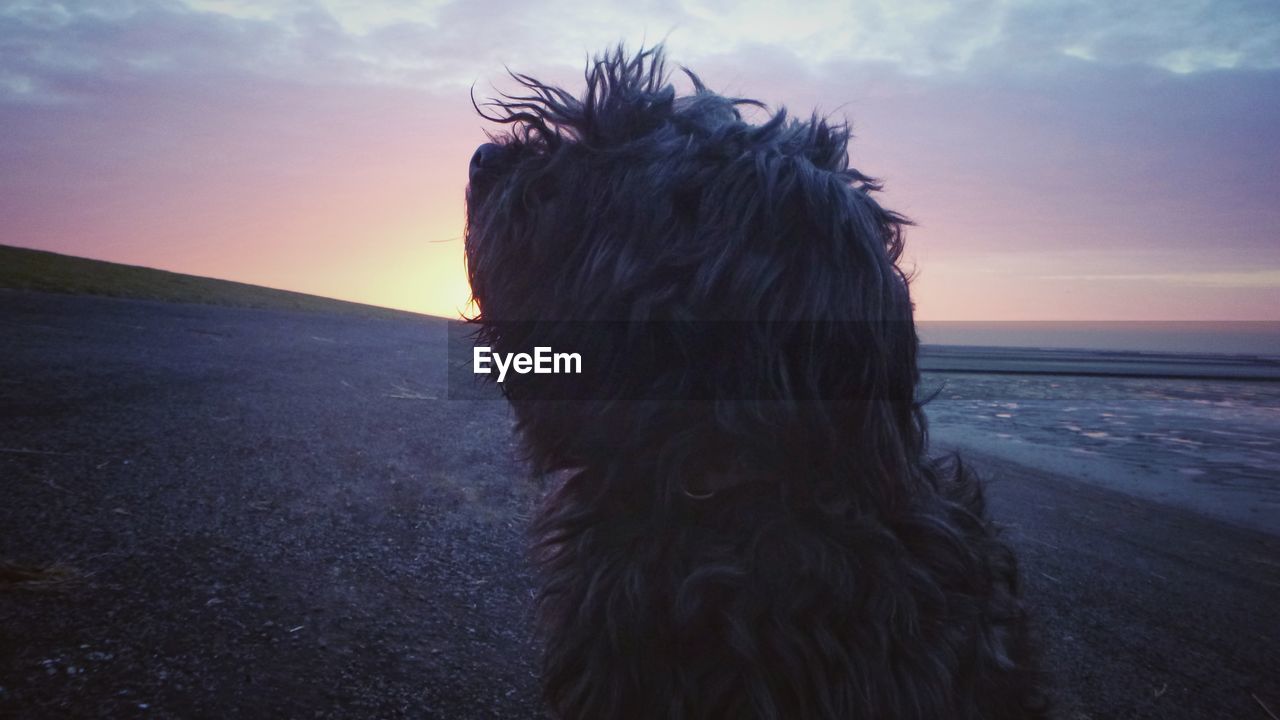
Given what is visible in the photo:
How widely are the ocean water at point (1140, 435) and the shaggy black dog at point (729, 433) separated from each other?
0.57 m

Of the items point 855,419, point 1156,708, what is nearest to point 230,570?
point 855,419

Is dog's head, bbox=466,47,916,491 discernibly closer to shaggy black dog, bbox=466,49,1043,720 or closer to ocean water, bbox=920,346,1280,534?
shaggy black dog, bbox=466,49,1043,720

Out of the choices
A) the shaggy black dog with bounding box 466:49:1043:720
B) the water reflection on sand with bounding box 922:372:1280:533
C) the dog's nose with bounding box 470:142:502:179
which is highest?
the dog's nose with bounding box 470:142:502:179

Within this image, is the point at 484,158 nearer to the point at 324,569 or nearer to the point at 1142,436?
the point at 324,569

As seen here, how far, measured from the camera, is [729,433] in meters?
1.50

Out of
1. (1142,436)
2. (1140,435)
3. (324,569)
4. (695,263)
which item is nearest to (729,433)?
(695,263)

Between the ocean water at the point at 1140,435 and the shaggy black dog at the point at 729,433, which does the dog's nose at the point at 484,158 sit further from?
the ocean water at the point at 1140,435

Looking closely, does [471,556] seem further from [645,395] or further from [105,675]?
[645,395]

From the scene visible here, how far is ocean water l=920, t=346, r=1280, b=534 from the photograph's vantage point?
23.3 ft

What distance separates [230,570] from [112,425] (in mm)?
2177

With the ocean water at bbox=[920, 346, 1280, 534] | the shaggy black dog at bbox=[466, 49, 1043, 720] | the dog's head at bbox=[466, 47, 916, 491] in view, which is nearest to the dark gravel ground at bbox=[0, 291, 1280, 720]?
the shaggy black dog at bbox=[466, 49, 1043, 720]

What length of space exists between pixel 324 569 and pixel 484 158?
1.77 m

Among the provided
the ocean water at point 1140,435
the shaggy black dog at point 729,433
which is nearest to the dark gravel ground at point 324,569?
the shaggy black dog at point 729,433

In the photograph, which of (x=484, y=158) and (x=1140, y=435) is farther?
(x=1140, y=435)
